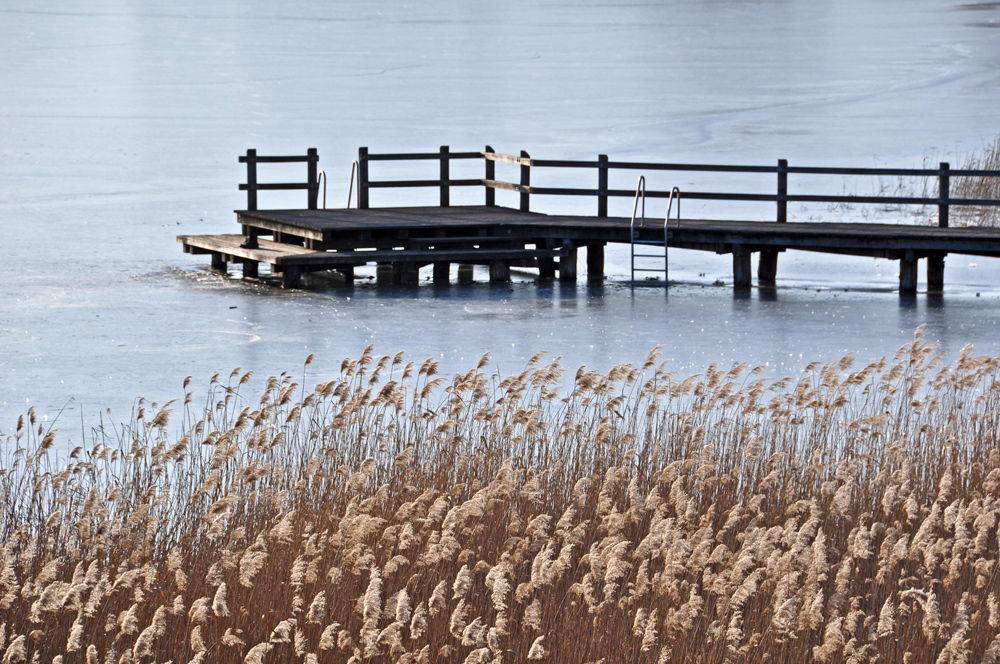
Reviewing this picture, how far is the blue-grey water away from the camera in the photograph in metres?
14.6

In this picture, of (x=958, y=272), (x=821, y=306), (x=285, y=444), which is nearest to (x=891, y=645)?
(x=285, y=444)

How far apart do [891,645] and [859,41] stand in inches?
3994

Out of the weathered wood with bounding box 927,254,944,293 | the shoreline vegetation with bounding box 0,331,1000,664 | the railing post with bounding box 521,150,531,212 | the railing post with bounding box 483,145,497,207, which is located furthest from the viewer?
the railing post with bounding box 483,145,497,207

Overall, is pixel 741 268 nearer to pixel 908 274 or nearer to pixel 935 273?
pixel 908 274

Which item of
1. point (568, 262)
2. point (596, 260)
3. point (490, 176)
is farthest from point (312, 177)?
point (596, 260)

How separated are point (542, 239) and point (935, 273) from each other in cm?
505

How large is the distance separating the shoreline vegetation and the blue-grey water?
3.21 metres

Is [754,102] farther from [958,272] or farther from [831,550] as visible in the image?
[831,550]

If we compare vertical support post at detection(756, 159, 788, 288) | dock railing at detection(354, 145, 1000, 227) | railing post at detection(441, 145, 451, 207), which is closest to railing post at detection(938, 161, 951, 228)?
dock railing at detection(354, 145, 1000, 227)

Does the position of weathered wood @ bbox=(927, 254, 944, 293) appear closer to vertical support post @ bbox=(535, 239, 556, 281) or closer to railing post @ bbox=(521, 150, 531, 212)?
vertical support post @ bbox=(535, 239, 556, 281)

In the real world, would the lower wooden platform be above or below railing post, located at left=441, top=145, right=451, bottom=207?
below

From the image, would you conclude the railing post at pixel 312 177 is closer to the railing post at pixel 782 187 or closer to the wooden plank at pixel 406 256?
the wooden plank at pixel 406 256

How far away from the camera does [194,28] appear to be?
379ft

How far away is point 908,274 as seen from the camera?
18672 millimetres
